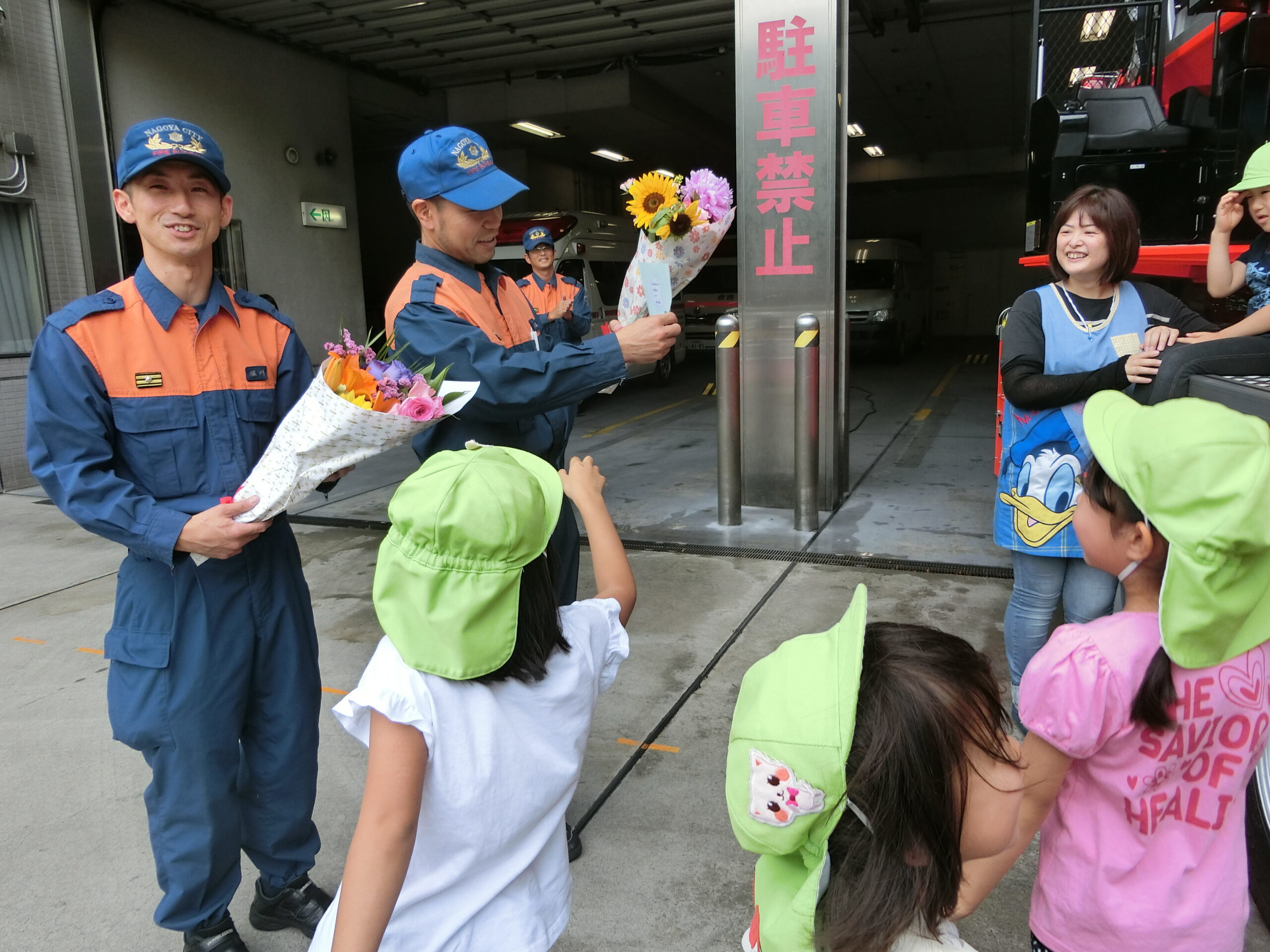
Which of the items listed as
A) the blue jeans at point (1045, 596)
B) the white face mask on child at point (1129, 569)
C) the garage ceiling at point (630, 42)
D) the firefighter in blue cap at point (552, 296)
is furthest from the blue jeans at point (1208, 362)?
the garage ceiling at point (630, 42)

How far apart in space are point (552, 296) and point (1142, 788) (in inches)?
217

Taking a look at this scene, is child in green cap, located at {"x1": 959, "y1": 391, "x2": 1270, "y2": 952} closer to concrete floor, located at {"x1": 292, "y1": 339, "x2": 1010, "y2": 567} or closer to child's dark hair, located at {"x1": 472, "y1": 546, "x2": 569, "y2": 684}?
child's dark hair, located at {"x1": 472, "y1": 546, "x2": 569, "y2": 684}

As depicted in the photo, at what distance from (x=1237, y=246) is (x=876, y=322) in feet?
39.9

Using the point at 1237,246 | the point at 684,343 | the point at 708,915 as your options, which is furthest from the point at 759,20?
the point at 684,343

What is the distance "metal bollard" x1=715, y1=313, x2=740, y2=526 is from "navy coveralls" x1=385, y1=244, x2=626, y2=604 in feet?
11.7

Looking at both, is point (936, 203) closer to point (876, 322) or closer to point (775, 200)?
point (876, 322)

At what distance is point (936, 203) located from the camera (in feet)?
83.1

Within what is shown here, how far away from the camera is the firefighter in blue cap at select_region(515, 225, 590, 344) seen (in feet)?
18.1

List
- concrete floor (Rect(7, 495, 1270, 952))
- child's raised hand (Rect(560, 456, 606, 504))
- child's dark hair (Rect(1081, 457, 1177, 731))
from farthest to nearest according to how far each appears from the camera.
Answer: concrete floor (Rect(7, 495, 1270, 952)) → child's raised hand (Rect(560, 456, 606, 504)) → child's dark hair (Rect(1081, 457, 1177, 731))

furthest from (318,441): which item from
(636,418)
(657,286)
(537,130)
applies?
(537,130)

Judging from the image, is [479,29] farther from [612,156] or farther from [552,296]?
[612,156]

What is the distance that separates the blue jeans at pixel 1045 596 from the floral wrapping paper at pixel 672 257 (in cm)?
137

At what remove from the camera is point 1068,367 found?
2.75 m

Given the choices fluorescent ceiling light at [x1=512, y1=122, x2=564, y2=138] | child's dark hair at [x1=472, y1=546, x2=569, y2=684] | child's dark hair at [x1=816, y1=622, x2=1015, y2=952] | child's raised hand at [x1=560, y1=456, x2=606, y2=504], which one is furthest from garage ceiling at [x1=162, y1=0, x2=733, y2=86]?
child's dark hair at [x1=816, y1=622, x2=1015, y2=952]
